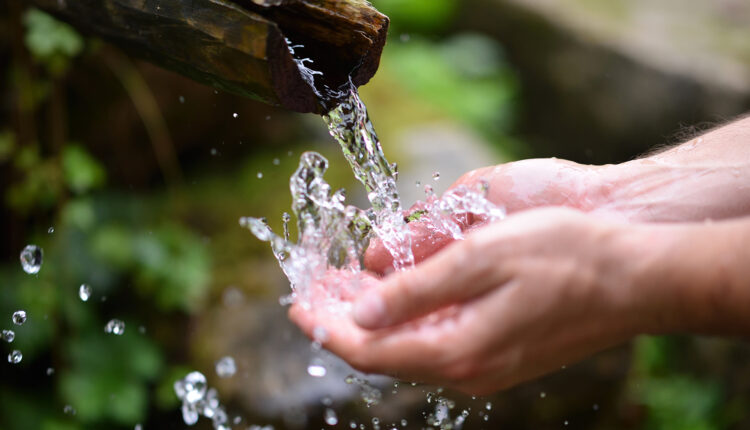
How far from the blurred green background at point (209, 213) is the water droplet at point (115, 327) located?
0.11 feet

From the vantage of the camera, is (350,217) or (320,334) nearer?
(320,334)

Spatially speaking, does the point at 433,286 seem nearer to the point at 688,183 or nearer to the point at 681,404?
the point at 688,183

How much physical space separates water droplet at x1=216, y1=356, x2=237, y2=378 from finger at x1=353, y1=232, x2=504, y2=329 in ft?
5.48

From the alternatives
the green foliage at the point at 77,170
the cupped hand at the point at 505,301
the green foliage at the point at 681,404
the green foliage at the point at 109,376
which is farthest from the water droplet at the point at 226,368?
the green foliage at the point at 681,404

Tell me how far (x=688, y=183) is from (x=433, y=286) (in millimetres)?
865

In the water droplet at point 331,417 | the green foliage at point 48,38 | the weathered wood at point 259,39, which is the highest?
the weathered wood at point 259,39

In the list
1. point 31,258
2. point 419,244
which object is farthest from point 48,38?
point 419,244

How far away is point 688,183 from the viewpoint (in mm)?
1552

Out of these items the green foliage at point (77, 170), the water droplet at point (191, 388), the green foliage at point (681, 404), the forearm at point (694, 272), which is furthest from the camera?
the green foliage at point (681, 404)

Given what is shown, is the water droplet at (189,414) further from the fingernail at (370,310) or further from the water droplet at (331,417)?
the fingernail at (370,310)

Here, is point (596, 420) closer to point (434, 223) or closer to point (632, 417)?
point (632, 417)

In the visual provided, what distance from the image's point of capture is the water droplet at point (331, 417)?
Answer: 97.1 inches

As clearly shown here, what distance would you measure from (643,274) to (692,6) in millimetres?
5095

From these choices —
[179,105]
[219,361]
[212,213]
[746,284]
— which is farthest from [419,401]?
[179,105]
